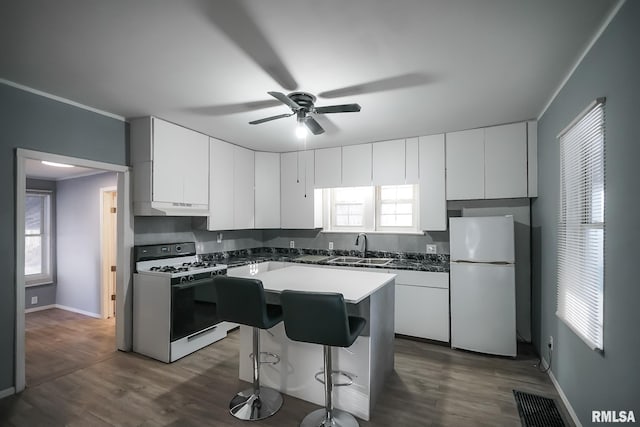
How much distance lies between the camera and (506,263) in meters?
3.18

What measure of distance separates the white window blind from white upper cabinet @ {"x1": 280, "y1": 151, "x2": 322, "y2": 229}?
3.01 m

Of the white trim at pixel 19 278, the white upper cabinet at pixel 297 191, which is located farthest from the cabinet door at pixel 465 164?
the white trim at pixel 19 278

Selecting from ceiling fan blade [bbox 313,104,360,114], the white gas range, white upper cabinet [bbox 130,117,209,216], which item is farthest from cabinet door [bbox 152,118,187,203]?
ceiling fan blade [bbox 313,104,360,114]

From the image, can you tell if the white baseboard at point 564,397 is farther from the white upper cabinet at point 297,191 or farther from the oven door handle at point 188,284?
the oven door handle at point 188,284

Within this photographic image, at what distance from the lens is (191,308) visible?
131 inches

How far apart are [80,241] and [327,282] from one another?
4.67m

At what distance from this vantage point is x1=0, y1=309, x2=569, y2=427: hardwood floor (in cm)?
223

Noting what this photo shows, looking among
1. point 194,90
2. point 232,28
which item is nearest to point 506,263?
point 232,28

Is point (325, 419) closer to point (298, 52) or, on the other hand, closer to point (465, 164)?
point (298, 52)

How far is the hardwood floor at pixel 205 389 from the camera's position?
Answer: 2.23 meters

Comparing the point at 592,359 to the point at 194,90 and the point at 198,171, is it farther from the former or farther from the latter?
the point at 198,171

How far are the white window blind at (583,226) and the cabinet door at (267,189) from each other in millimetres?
3570

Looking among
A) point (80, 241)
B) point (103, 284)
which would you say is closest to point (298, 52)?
point (103, 284)

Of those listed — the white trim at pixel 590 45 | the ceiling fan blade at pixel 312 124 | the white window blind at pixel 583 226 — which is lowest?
the white window blind at pixel 583 226
